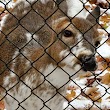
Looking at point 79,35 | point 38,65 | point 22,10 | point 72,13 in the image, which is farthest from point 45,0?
point 79,35

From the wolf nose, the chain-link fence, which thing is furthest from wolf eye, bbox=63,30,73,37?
the wolf nose

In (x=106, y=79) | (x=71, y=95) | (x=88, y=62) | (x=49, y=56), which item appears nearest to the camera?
(x=88, y=62)

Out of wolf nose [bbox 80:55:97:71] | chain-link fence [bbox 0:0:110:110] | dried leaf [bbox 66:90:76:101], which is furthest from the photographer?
dried leaf [bbox 66:90:76:101]

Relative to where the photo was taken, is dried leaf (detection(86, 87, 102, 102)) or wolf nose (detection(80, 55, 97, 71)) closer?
wolf nose (detection(80, 55, 97, 71))

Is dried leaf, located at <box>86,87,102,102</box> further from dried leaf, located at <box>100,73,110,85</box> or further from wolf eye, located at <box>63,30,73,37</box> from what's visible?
wolf eye, located at <box>63,30,73,37</box>

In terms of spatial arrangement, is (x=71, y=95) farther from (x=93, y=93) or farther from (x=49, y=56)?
(x=49, y=56)

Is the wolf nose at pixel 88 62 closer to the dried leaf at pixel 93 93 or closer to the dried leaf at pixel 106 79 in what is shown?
the dried leaf at pixel 93 93

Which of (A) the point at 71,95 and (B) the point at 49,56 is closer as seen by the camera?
(B) the point at 49,56

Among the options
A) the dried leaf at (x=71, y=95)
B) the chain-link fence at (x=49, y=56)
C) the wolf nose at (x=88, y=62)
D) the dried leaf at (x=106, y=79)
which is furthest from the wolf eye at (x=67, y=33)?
the dried leaf at (x=106, y=79)

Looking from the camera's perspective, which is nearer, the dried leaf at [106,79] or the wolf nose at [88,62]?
the wolf nose at [88,62]

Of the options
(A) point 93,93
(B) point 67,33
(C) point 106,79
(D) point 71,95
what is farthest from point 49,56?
(C) point 106,79

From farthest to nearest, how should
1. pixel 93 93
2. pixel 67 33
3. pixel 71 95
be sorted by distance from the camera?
pixel 93 93 < pixel 71 95 < pixel 67 33

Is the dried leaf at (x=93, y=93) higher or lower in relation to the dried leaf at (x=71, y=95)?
lower

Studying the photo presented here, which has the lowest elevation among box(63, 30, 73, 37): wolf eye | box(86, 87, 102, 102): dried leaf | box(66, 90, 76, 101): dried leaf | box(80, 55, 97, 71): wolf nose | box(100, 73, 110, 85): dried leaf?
box(100, 73, 110, 85): dried leaf
